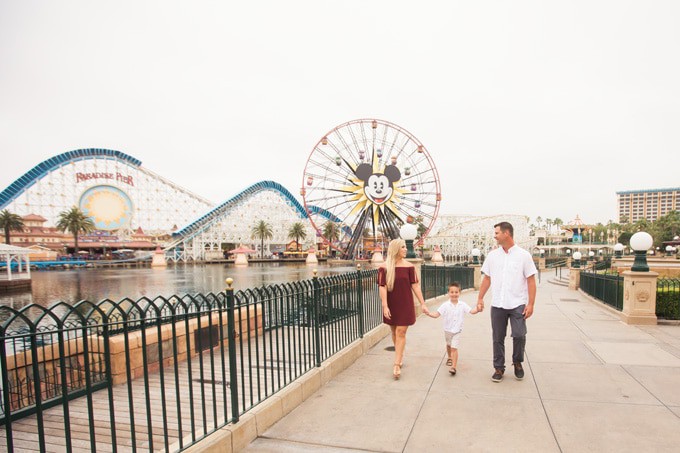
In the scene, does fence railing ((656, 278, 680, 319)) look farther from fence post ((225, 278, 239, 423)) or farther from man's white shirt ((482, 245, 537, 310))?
fence post ((225, 278, 239, 423))

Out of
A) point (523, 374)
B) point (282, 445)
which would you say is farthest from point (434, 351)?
point (282, 445)

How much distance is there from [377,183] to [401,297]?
3418 cm

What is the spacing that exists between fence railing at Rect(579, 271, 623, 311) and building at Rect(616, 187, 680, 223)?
197 metres

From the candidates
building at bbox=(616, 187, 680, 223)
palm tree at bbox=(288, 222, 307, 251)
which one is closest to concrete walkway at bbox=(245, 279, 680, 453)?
palm tree at bbox=(288, 222, 307, 251)

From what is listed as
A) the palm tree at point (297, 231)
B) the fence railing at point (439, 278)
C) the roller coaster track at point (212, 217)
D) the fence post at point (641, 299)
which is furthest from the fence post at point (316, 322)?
the palm tree at point (297, 231)

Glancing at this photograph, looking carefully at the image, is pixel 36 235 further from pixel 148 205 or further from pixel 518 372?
pixel 518 372

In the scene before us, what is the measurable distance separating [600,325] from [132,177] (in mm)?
87231

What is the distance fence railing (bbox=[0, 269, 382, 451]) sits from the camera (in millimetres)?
2873

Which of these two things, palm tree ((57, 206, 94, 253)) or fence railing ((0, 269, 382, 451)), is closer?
fence railing ((0, 269, 382, 451))

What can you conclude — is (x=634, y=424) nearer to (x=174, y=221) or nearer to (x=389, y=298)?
(x=389, y=298)

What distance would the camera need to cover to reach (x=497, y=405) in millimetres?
4422

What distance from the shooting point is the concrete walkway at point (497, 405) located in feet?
11.9

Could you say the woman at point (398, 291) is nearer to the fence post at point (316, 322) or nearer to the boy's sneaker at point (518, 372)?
the fence post at point (316, 322)

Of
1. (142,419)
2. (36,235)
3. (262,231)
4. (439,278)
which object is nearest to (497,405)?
(142,419)
